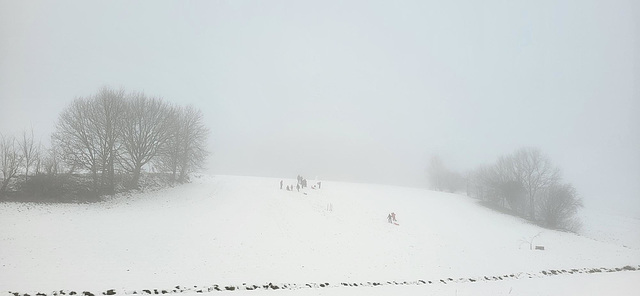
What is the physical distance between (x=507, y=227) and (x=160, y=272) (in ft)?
125

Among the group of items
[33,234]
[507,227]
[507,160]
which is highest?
[507,160]

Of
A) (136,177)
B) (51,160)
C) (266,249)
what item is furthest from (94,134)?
(266,249)

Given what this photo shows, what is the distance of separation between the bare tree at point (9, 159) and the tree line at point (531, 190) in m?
58.7

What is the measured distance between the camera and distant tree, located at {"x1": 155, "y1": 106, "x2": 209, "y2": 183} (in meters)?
35.9

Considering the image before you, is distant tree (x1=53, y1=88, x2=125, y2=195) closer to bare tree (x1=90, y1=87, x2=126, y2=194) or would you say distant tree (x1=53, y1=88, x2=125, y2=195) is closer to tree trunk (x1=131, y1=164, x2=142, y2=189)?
bare tree (x1=90, y1=87, x2=126, y2=194)

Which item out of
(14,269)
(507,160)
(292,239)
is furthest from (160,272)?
(507,160)

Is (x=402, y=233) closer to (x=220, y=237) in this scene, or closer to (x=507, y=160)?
(x=220, y=237)

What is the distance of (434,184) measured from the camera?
73125 mm

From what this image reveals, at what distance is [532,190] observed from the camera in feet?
169

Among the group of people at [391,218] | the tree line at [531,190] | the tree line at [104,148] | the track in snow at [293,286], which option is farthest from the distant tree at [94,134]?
the tree line at [531,190]

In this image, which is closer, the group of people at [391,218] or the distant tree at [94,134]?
the distant tree at [94,134]

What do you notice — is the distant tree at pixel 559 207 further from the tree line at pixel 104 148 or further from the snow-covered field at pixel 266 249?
the tree line at pixel 104 148

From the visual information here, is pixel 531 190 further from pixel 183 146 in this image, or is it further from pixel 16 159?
pixel 16 159

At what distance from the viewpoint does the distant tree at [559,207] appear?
43812mm
